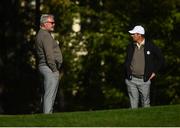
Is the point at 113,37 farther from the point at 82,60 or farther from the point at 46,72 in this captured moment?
the point at 46,72

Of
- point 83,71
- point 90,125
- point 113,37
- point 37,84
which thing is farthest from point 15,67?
point 90,125

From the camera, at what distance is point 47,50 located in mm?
13641

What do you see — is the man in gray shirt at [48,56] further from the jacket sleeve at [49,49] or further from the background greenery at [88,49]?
the background greenery at [88,49]

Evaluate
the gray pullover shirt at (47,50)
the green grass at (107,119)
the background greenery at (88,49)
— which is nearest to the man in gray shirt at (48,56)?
the gray pullover shirt at (47,50)

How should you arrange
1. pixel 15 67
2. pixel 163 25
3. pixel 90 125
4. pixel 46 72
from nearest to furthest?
pixel 90 125, pixel 46 72, pixel 163 25, pixel 15 67

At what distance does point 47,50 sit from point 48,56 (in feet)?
0.35

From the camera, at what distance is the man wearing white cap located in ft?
47.2

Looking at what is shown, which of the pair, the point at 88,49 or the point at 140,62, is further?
the point at 88,49

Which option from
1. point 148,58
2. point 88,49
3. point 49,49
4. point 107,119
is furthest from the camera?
point 88,49

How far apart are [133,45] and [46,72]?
65.1 inches

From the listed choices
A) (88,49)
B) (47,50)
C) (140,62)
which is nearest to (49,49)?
(47,50)

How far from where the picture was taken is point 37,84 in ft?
93.9

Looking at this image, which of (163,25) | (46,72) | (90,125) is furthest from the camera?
(163,25)

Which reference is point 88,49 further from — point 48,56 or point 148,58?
point 48,56
